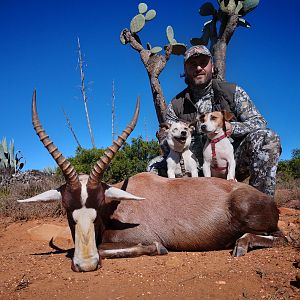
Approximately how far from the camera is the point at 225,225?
3.97 meters

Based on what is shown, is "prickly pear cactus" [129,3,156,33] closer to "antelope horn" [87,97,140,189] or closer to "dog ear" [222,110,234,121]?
"dog ear" [222,110,234,121]

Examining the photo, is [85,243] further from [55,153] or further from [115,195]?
[55,153]

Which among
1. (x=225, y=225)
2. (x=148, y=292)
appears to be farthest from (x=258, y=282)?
(x=225, y=225)

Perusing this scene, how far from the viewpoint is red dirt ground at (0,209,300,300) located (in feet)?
8.70

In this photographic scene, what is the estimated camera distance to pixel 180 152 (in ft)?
20.2

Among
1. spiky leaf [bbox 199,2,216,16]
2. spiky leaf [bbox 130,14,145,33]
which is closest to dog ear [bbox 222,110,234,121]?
spiky leaf [bbox 130,14,145,33]

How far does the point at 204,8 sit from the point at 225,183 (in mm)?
10818

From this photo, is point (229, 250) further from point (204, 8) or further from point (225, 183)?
point (204, 8)

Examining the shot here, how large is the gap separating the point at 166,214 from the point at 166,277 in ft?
3.59

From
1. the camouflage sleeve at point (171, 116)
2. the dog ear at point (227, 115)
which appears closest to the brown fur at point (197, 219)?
the dog ear at point (227, 115)

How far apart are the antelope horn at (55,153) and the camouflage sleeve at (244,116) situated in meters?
3.00

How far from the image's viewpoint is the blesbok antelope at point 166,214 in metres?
3.75

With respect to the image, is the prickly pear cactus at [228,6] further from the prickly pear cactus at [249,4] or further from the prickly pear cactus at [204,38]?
the prickly pear cactus at [204,38]

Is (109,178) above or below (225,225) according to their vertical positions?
above
